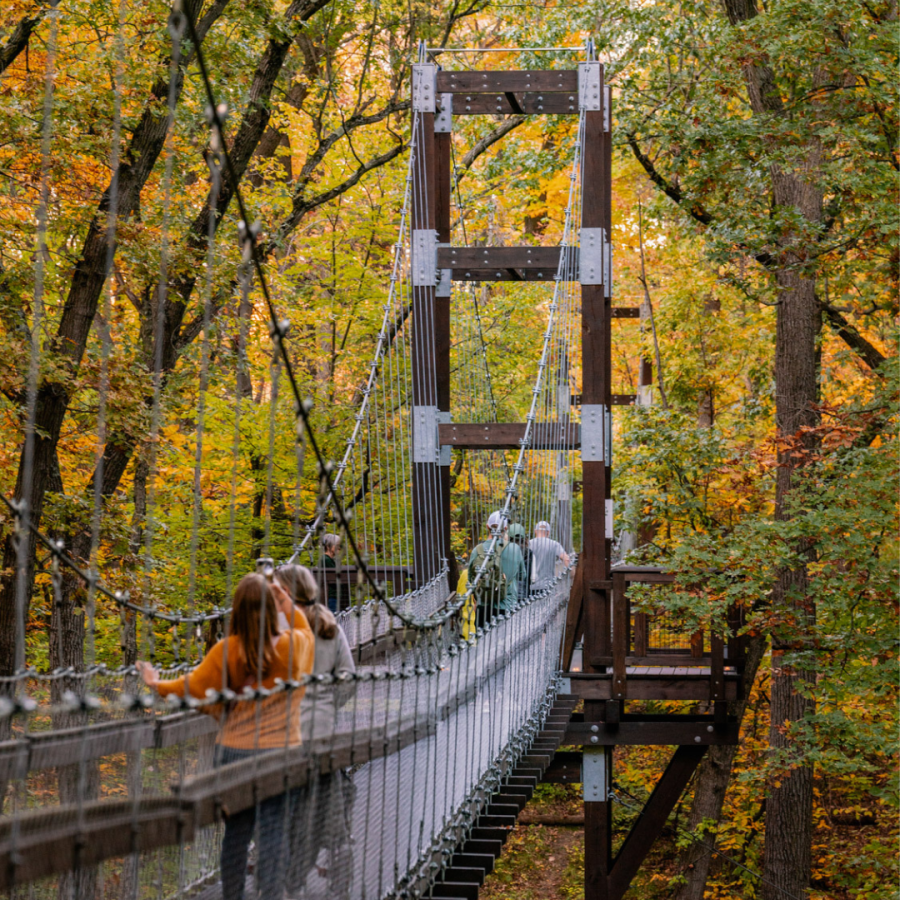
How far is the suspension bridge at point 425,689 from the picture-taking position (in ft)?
7.23

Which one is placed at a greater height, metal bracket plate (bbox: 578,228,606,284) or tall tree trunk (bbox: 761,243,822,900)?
metal bracket plate (bbox: 578,228,606,284)

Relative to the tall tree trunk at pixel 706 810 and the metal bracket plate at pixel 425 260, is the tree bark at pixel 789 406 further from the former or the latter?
the metal bracket plate at pixel 425 260

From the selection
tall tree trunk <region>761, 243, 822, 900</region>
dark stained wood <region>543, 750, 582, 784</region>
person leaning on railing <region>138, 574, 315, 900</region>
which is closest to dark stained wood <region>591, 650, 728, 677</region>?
dark stained wood <region>543, 750, 582, 784</region>

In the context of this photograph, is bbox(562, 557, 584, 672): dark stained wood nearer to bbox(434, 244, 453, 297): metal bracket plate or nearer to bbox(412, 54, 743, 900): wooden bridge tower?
bbox(412, 54, 743, 900): wooden bridge tower

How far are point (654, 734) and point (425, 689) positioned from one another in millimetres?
3854

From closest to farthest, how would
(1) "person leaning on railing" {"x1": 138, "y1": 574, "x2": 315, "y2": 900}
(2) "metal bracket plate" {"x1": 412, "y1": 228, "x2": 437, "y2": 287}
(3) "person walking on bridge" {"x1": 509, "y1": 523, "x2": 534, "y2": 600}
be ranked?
1. (1) "person leaning on railing" {"x1": 138, "y1": 574, "x2": 315, "y2": 900}
2. (3) "person walking on bridge" {"x1": 509, "y1": 523, "x2": 534, "y2": 600}
3. (2) "metal bracket plate" {"x1": 412, "y1": 228, "x2": 437, "y2": 287}

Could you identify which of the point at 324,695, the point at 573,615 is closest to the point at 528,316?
the point at 573,615

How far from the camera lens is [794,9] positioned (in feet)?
22.0

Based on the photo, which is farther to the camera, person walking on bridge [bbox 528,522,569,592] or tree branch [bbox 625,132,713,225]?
tree branch [bbox 625,132,713,225]

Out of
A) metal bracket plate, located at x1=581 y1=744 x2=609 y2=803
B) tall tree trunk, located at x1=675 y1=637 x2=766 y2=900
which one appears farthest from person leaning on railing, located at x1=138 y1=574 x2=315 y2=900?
tall tree trunk, located at x1=675 y1=637 x2=766 y2=900

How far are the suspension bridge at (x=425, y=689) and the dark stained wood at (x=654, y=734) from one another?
0.04 ft

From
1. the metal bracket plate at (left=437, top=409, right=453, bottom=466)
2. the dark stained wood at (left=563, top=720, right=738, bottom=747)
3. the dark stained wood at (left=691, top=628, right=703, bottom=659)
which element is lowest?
the dark stained wood at (left=563, top=720, right=738, bottom=747)

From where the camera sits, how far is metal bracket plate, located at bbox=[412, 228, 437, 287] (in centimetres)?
634

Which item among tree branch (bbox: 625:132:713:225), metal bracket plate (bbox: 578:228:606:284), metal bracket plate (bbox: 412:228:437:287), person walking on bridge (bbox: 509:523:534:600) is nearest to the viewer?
person walking on bridge (bbox: 509:523:534:600)
